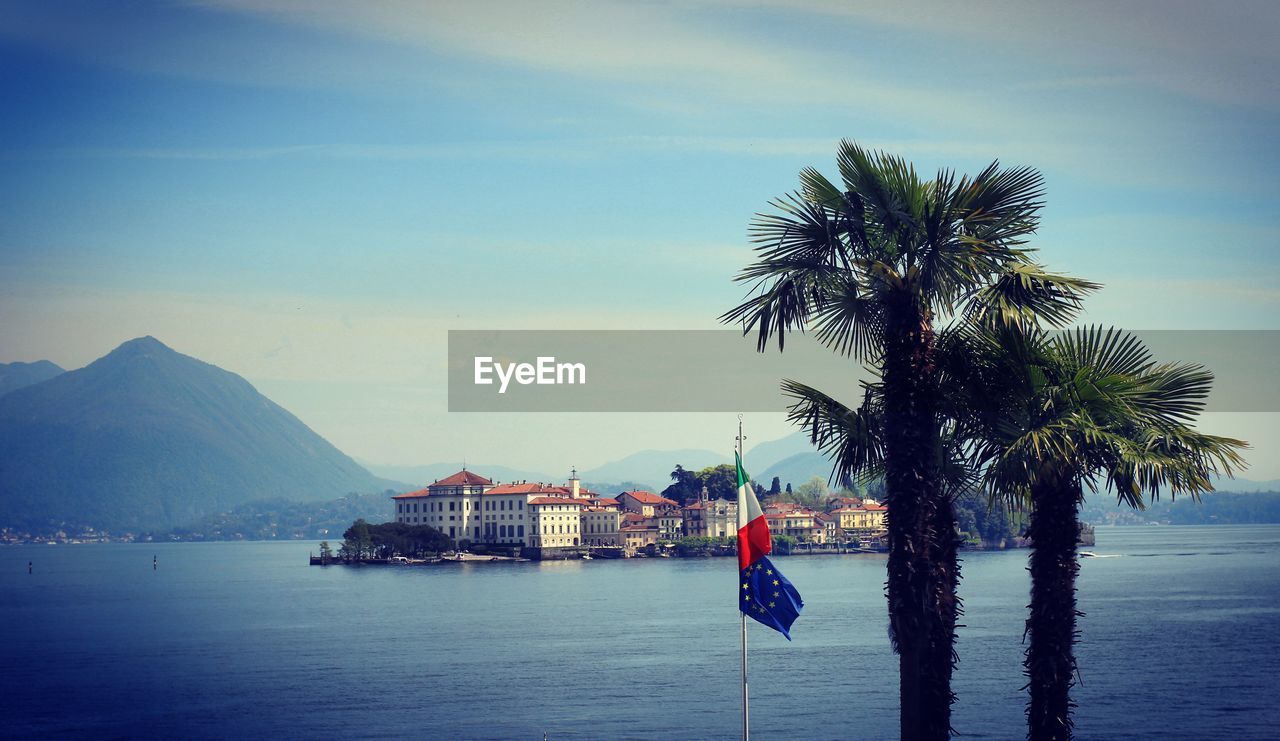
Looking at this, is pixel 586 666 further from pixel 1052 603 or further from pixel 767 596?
pixel 1052 603

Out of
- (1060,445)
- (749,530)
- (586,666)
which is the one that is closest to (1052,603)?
(1060,445)

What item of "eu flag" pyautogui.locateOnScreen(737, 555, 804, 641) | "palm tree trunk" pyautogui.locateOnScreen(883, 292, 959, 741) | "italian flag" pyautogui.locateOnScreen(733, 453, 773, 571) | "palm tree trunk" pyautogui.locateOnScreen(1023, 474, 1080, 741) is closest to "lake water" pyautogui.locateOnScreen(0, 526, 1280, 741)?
"eu flag" pyautogui.locateOnScreen(737, 555, 804, 641)

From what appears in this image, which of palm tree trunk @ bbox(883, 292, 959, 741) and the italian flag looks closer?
palm tree trunk @ bbox(883, 292, 959, 741)

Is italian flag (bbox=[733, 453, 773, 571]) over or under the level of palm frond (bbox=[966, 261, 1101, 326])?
under

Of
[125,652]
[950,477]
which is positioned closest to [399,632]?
[125,652]

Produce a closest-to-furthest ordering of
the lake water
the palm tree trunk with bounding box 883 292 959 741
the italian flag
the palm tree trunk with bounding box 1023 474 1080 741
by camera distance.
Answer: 1. the palm tree trunk with bounding box 883 292 959 741
2. the palm tree trunk with bounding box 1023 474 1080 741
3. the italian flag
4. the lake water

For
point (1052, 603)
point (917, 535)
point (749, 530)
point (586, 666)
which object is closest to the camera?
point (917, 535)

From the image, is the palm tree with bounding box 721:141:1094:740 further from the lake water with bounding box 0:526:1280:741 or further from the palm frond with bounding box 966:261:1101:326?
the lake water with bounding box 0:526:1280:741
